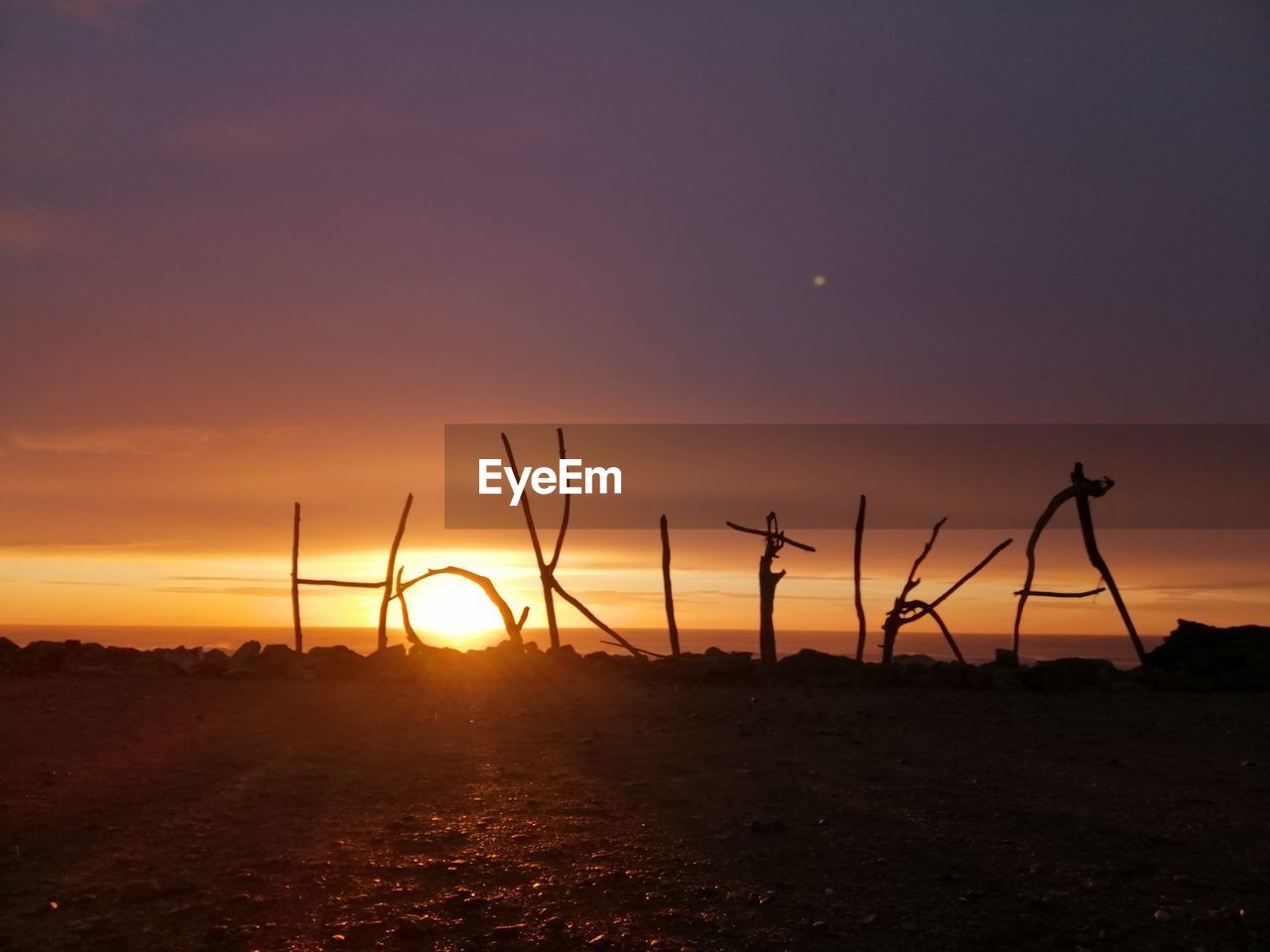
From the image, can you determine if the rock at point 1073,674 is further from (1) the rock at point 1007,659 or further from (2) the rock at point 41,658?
(2) the rock at point 41,658

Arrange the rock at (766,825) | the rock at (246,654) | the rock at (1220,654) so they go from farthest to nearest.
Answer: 1. the rock at (246,654)
2. the rock at (1220,654)
3. the rock at (766,825)

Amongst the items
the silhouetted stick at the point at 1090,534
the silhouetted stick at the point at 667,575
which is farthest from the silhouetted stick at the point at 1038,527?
the silhouetted stick at the point at 667,575

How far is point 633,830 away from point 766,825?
0.91 meters

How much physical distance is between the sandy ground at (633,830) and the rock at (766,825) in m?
0.02

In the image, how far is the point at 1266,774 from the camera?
986 cm

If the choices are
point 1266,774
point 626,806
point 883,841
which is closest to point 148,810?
point 626,806

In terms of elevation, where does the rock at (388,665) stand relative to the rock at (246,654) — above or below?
below

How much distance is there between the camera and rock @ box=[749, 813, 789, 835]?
25.1 ft

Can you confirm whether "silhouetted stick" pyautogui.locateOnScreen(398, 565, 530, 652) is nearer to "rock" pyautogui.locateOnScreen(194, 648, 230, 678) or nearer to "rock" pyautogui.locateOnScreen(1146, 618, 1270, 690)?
"rock" pyautogui.locateOnScreen(194, 648, 230, 678)

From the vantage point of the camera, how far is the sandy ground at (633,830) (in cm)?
593

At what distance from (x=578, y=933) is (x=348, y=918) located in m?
1.25

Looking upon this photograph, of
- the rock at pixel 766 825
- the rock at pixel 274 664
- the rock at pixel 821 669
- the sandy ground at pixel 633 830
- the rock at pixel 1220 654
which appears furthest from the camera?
the rock at pixel 274 664

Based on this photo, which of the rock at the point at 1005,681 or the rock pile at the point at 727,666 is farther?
the rock pile at the point at 727,666

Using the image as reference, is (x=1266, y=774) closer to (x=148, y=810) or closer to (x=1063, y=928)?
(x=1063, y=928)
